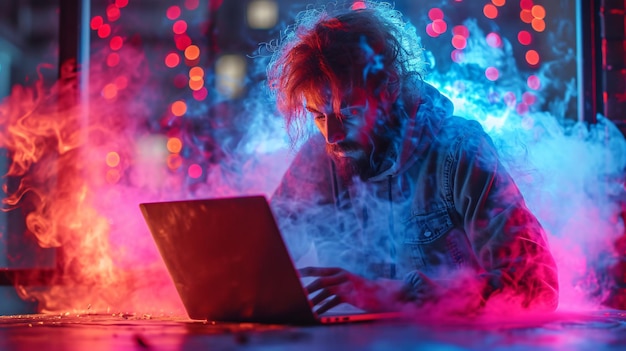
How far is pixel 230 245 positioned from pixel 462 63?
1.97m

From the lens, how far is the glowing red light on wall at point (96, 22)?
3.05m

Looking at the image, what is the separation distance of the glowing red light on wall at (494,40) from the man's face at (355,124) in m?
1.27

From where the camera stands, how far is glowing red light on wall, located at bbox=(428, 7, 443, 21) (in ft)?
9.89

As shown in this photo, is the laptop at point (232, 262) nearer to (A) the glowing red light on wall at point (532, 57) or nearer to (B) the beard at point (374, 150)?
(B) the beard at point (374, 150)

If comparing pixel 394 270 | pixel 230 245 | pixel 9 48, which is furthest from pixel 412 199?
pixel 9 48

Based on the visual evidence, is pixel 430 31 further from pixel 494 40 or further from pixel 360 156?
pixel 360 156

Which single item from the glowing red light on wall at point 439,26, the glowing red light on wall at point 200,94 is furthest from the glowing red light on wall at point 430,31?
the glowing red light on wall at point 200,94

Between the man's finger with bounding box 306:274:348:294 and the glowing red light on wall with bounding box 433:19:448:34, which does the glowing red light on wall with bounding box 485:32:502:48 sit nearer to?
the glowing red light on wall with bounding box 433:19:448:34

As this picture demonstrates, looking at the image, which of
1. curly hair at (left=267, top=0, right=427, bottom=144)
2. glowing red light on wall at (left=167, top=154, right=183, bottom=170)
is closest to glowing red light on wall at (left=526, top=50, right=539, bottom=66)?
curly hair at (left=267, top=0, right=427, bottom=144)

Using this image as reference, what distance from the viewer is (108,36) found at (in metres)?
3.10

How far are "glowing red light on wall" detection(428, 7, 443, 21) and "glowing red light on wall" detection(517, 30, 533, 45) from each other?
363 mm

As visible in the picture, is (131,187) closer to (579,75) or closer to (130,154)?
(130,154)

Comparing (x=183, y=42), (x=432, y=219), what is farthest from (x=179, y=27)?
(x=432, y=219)

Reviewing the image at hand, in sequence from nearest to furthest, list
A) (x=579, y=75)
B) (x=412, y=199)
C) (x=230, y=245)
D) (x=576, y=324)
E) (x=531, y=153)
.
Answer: (x=230, y=245), (x=576, y=324), (x=412, y=199), (x=531, y=153), (x=579, y=75)
